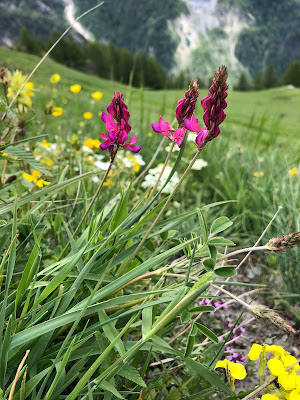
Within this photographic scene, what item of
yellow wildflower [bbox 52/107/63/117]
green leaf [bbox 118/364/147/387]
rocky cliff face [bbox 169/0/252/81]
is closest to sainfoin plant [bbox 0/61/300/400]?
green leaf [bbox 118/364/147/387]

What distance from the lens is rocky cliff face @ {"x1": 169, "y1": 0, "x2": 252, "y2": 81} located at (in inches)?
5103

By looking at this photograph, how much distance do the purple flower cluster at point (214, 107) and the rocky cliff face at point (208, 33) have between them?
13162cm

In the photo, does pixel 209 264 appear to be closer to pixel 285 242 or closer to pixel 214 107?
pixel 285 242

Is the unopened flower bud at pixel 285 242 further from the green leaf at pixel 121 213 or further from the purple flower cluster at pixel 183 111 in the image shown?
the green leaf at pixel 121 213

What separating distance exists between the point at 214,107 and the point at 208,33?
15431cm

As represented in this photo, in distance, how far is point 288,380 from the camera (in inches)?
27.5

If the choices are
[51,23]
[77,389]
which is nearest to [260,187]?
[77,389]

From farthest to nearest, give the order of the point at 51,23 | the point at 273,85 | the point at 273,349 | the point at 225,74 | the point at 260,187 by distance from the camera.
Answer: the point at 51,23 < the point at 273,85 < the point at 260,187 < the point at 273,349 < the point at 225,74

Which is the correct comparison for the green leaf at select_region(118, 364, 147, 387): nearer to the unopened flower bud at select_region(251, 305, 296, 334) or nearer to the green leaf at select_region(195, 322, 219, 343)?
the green leaf at select_region(195, 322, 219, 343)

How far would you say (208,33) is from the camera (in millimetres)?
136875

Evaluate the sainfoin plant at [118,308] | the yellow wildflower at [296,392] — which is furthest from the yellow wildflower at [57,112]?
the yellow wildflower at [296,392]

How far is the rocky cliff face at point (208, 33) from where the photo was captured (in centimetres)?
12962

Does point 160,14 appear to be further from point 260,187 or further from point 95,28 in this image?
point 260,187

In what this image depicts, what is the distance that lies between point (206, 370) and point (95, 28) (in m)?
136
